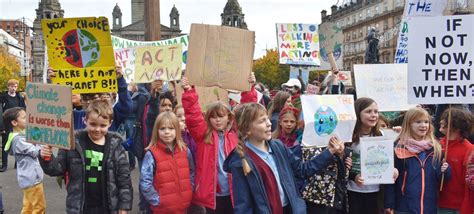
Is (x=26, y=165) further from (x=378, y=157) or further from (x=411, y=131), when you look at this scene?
(x=411, y=131)

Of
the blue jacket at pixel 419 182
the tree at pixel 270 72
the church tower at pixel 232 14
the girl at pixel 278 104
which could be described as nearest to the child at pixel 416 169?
the blue jacket at pixel 419 182

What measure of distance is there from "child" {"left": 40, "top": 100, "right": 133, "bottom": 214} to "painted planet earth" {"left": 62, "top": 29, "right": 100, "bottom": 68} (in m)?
0.90

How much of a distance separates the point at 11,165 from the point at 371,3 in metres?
70.6

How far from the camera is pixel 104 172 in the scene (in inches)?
174


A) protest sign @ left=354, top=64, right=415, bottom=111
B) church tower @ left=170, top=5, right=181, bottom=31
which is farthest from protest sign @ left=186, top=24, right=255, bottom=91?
church tower @ left=170, top=5, right=181, bottom=31

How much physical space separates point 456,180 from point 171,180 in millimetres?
2445

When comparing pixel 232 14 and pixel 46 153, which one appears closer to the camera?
pixel 46 153

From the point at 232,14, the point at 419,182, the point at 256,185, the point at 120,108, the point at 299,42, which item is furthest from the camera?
the point at 232,14

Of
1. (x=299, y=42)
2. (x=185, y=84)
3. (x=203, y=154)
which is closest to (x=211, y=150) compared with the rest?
(x=203, y=154)

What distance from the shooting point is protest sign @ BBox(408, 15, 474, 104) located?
15.7ft

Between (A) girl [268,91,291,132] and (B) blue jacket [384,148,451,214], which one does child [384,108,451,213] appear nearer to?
(B) blue jacket [384,148,451,214]

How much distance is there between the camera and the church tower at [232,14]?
293 ft

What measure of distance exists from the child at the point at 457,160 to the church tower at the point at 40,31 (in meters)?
78.0

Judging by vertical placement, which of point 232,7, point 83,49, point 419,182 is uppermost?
point 232,7
